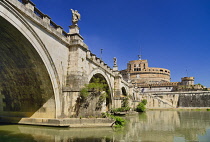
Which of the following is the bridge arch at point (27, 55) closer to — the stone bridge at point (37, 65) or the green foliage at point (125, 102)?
the stone bridge at point (37, 65)

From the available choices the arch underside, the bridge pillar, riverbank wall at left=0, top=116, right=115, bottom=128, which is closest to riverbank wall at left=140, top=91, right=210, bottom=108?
the bridge pillar

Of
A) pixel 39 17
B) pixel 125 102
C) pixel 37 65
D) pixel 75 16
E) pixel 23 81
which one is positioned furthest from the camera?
pixel 125 102

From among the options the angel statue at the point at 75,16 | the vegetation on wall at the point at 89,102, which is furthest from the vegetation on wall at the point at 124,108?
the angel statue at the point at 75,16

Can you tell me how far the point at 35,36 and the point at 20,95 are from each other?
6358 millimetres

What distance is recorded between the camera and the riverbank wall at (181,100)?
58.2 meters

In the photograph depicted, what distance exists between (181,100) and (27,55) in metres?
59.3

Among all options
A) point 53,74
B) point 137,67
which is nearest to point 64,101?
point 53,74

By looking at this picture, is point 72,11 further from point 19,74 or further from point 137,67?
point 137,67

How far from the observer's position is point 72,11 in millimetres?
17078

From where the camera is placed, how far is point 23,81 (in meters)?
15.4

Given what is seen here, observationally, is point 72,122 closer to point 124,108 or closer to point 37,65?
point 37,65

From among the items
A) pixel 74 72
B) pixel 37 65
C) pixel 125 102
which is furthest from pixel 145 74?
pixel 37 65

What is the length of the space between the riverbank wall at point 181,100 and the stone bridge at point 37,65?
48.1 meters

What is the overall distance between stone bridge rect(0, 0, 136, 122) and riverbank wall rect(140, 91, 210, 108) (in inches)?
1892
